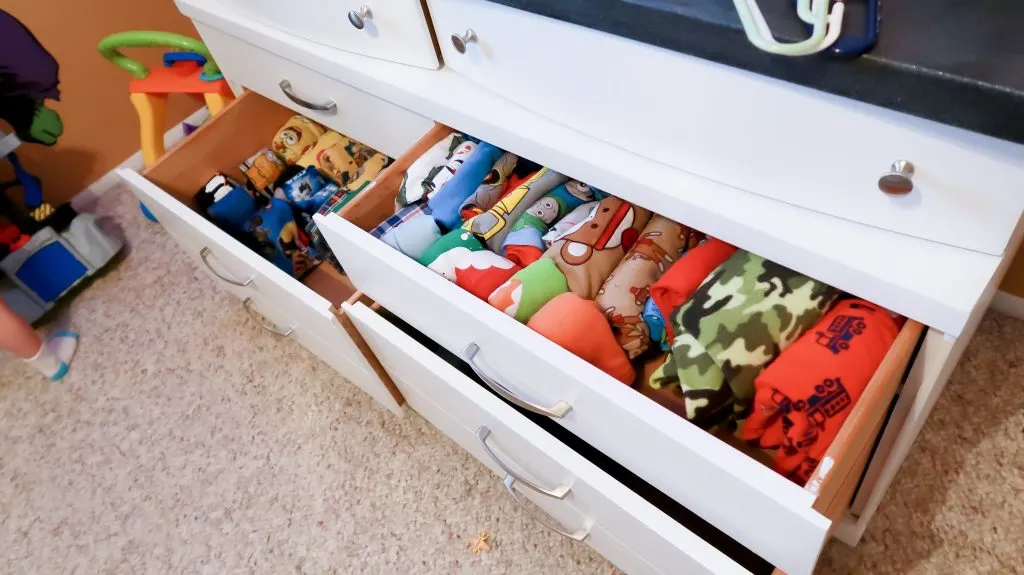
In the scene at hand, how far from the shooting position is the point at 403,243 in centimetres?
83

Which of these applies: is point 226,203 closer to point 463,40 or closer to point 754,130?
point 463,40

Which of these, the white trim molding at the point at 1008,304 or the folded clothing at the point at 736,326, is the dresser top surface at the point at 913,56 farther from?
the white trim molding at the point at 1008,304

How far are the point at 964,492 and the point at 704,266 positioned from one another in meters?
0.60

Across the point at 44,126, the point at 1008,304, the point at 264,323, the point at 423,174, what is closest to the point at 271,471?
the point at 264,323

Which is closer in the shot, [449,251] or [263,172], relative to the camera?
[449,251]

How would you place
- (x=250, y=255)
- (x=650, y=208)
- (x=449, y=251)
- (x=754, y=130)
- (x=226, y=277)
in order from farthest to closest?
(x=226, y=277) → (x=250, y=255) → (x=449, y=251) → (x=650, y=208) → (x=754, y=130)

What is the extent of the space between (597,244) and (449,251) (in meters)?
0.17

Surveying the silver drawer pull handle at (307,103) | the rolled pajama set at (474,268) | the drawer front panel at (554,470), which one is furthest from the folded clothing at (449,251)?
the silver drawer pull handle at (307,103)

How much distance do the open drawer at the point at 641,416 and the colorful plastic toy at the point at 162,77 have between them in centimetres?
61

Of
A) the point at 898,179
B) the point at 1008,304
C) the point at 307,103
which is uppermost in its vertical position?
the point at 898,179

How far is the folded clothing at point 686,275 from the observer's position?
27.1 inches

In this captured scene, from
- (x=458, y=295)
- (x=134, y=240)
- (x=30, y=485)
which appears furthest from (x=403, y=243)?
(x=134, y=240)

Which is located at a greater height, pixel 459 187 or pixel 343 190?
pixel 459 187

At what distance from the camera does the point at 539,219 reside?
821 mm
